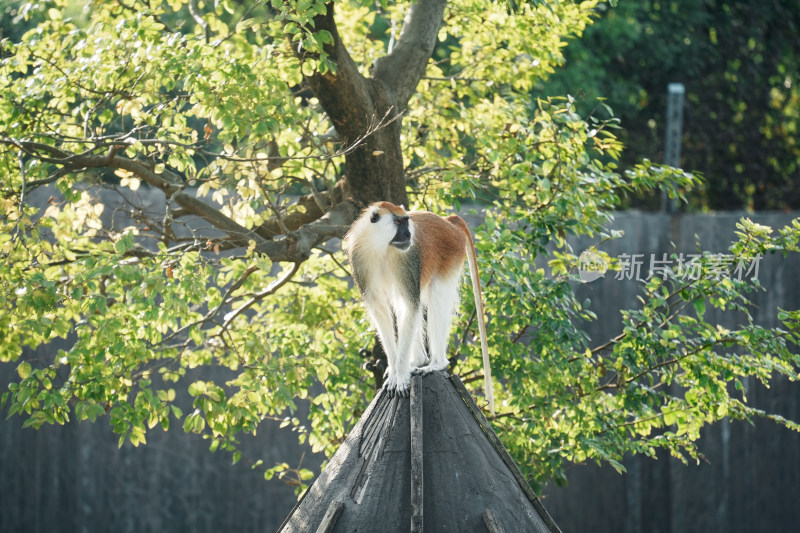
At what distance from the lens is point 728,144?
27.7 ft

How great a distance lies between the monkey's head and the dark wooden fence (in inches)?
136

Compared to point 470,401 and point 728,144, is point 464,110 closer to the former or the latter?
point 470,401

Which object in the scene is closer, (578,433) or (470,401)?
(470,401)

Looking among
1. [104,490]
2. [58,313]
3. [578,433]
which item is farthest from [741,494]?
[58,313]

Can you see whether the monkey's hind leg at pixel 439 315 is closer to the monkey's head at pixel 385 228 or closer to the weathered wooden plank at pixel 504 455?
the monkey's head at pixel 385 228

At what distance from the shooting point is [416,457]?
2.38 m

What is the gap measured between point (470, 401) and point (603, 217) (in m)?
1.60

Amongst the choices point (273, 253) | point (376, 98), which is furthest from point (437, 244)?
point (376, 98)

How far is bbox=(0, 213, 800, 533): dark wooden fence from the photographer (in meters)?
6.15

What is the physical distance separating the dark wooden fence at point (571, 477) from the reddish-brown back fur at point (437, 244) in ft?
10.2

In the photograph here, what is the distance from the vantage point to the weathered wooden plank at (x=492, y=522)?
2.29 m

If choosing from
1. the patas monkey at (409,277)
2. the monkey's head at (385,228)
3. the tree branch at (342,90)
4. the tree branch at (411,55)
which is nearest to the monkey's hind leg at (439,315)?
the patas monkey at (409,277)

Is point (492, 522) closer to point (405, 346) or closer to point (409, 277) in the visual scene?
point (405, 346)

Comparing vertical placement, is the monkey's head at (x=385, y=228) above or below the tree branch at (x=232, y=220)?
below
